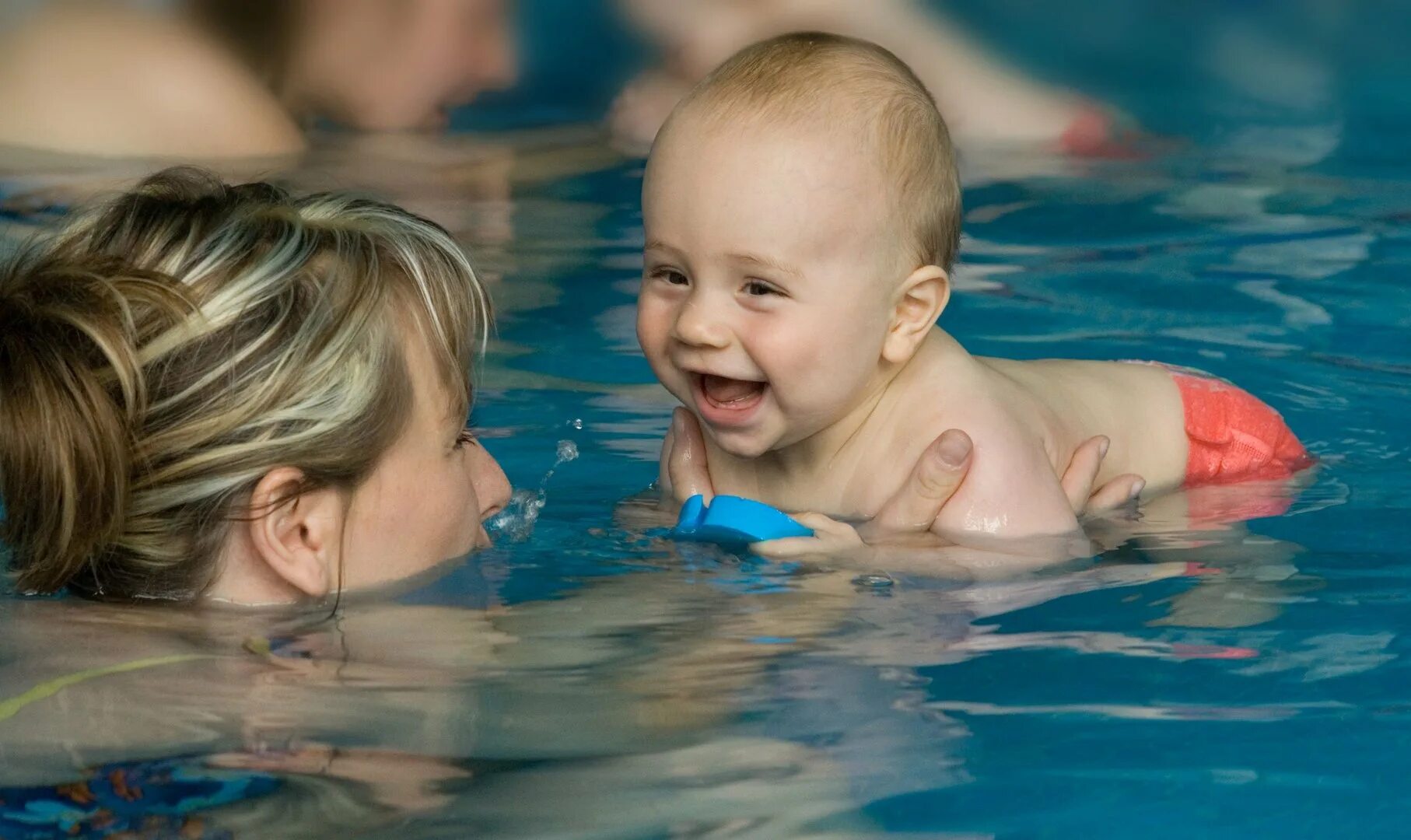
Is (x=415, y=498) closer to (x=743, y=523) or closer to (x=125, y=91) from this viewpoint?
(x=743, y=523)

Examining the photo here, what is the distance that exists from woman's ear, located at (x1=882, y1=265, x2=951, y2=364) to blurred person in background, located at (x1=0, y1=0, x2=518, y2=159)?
416 cm

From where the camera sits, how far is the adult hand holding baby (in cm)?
257

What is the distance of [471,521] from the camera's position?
241 cm

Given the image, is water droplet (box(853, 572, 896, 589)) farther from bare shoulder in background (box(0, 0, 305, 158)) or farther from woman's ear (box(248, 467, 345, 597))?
bare shoulder in background (box(0, 0, 305, 158))

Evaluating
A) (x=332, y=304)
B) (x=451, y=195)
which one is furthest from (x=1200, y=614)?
(x=451, y=195)

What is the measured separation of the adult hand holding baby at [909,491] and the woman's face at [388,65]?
4.74m

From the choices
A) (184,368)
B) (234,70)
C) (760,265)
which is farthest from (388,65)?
(184,368)

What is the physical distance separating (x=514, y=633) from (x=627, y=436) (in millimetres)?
1430

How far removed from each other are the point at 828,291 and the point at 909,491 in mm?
342

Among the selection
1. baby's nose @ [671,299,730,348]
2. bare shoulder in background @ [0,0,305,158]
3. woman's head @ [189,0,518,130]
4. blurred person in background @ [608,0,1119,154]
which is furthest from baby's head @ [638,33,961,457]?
woman's head @ [189,0,518,130]

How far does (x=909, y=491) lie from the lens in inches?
105

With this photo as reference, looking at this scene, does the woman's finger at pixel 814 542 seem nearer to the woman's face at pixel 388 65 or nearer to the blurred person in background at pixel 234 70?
the blurred person in background at pixel 234 70

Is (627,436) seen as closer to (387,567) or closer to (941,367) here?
(941,367)

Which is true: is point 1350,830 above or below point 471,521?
below
